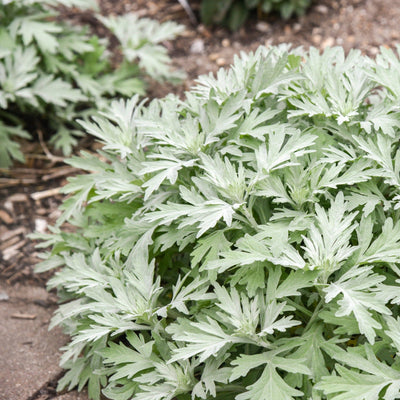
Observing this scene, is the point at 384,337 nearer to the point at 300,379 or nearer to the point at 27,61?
the point at 300,379

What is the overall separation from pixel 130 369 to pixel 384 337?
86 cm

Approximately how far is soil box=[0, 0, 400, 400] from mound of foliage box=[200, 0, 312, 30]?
7 cm

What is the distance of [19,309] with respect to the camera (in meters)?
2.93

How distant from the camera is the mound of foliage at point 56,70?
3566 mm

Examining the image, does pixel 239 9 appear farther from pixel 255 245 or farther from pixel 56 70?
pixel 255 245

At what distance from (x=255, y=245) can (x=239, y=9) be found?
11.1 ft

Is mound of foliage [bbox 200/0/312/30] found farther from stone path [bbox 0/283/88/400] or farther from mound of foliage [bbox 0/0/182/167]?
stone path [bbox 0/283/88/400]

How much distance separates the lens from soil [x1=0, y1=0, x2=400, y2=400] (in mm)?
2615

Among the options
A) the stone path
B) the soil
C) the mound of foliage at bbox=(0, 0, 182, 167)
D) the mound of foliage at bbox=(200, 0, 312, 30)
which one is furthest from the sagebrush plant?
the mound of foliage at bbox=(200, 0, 312, 30)

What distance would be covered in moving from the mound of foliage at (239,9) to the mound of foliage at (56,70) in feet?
2.05

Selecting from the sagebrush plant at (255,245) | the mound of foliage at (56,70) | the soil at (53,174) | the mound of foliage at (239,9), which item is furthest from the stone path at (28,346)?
the mound of foliage at (239,9)

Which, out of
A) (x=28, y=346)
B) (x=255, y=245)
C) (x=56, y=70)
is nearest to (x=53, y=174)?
(x=56, y=70)

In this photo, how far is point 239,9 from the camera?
4730mm

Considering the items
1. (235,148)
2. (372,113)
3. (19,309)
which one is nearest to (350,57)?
(372,113)
